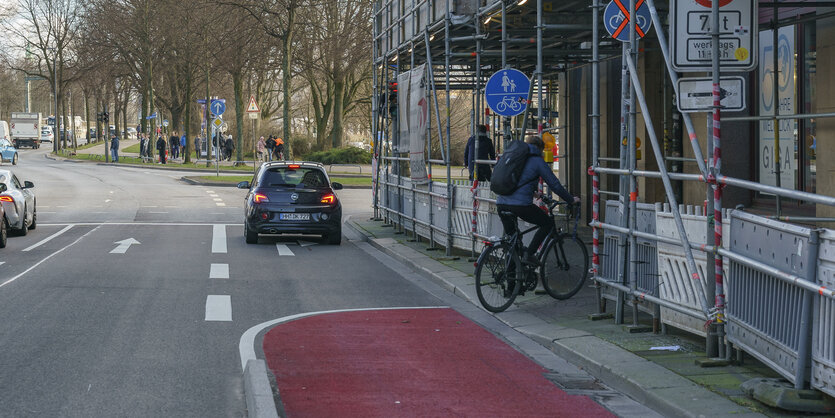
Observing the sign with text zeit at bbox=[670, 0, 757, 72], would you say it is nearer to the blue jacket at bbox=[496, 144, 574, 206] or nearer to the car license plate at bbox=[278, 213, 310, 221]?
the blue jacket at bbox=[496, 144, 574, 206]

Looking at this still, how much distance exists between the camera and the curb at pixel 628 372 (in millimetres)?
6203

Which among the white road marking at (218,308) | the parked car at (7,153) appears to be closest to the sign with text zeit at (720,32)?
the white road marking at (218,308)

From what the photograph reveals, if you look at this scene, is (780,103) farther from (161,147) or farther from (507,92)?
(161,147)

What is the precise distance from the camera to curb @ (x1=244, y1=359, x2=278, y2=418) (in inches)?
237

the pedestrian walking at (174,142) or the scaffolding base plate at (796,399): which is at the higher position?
the pedestrian walking at (174,142)

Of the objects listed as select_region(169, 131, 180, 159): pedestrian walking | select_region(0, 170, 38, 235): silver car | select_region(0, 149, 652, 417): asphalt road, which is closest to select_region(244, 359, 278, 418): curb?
select_region(0, 149, 652, 417): asphalt road

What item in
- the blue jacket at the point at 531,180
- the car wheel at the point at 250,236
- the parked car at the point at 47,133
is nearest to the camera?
the blue jacket at the point at 531,180

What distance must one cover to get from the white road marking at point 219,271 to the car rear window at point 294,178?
3558mm

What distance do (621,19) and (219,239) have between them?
11528mm

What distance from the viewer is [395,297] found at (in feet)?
39.4

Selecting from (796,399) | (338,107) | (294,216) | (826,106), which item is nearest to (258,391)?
(796,399)

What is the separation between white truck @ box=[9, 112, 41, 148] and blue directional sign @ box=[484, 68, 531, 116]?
90376 millimetres

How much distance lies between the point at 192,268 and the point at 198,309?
161 inches

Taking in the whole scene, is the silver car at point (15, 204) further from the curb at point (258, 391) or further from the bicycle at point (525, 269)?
the curb at point (258, 391)
